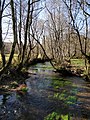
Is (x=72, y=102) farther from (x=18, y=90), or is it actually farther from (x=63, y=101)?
(x=18, y=90)

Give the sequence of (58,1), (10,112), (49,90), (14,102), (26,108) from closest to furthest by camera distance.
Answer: (10,112) < (26,108) < (14,102) < (49,90) < (58,1)

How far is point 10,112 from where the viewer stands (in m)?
12.4

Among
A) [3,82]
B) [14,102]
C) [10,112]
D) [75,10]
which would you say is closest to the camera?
[10,112]

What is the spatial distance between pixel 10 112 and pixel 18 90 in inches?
232

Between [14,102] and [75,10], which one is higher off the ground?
[75,10]

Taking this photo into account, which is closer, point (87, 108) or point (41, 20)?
point (87, 108)

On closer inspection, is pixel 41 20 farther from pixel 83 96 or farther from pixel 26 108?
pixel 26 108

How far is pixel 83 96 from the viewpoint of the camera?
17.3 metres

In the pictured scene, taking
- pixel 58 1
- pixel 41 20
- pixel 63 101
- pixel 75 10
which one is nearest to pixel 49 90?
pixel 63 101

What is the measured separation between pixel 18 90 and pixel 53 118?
710 cm

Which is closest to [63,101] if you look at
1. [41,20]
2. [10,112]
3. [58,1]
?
[10,112]

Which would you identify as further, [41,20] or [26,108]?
[41,20]

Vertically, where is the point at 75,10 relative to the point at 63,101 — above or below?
above

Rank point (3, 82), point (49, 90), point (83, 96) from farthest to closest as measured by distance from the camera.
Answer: point (3, 82) → point (49, 90) → point (83, 96)
